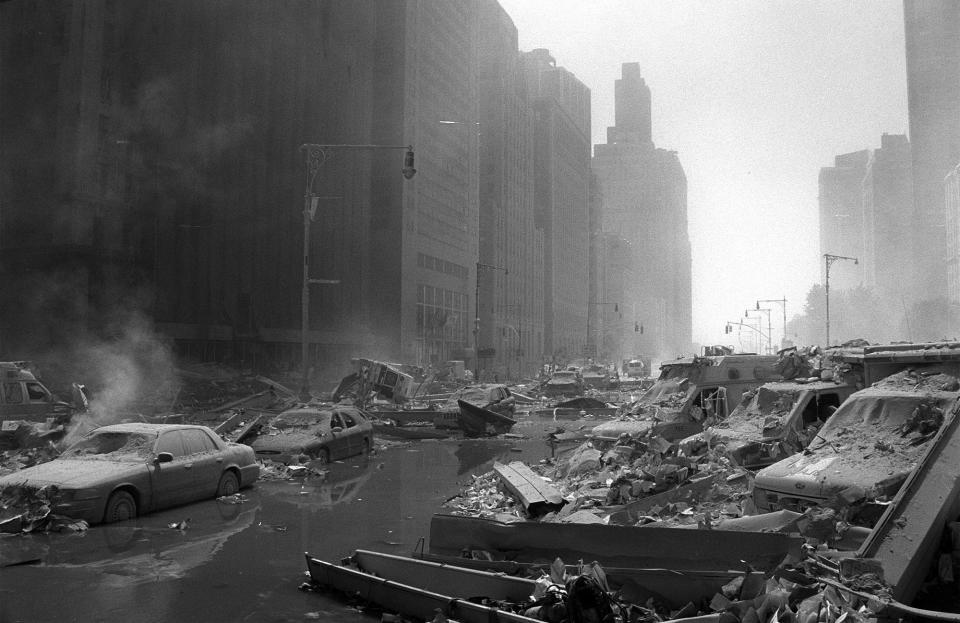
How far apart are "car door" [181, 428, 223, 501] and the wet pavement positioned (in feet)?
0.75

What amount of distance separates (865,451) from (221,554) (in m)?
7.07

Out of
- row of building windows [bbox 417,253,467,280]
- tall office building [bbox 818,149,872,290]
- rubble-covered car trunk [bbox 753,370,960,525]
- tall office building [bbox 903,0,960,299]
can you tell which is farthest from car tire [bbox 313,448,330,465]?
tall office building [bbox 818,149,872,290]

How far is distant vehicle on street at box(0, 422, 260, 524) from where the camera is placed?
8.67 m

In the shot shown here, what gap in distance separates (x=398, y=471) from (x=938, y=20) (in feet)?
425

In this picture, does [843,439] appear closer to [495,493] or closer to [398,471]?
[495,493]

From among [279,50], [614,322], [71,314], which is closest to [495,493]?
[71,314]

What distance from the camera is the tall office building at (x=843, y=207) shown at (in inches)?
6978

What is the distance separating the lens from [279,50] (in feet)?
145

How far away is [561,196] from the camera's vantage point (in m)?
136

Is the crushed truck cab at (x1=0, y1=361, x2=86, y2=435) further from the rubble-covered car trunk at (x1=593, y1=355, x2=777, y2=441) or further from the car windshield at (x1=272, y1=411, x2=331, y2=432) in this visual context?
the rubble-covered car trunk at (x1=593, y1=355, x2=777, y2=441)

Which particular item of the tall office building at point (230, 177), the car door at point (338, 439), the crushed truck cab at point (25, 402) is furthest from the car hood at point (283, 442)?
the tall office building at point (230, 177)

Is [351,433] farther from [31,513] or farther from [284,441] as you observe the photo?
[31,513]

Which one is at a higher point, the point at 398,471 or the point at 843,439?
the point at 843,439

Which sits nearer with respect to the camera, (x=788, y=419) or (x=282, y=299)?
(x=788, y=419)
